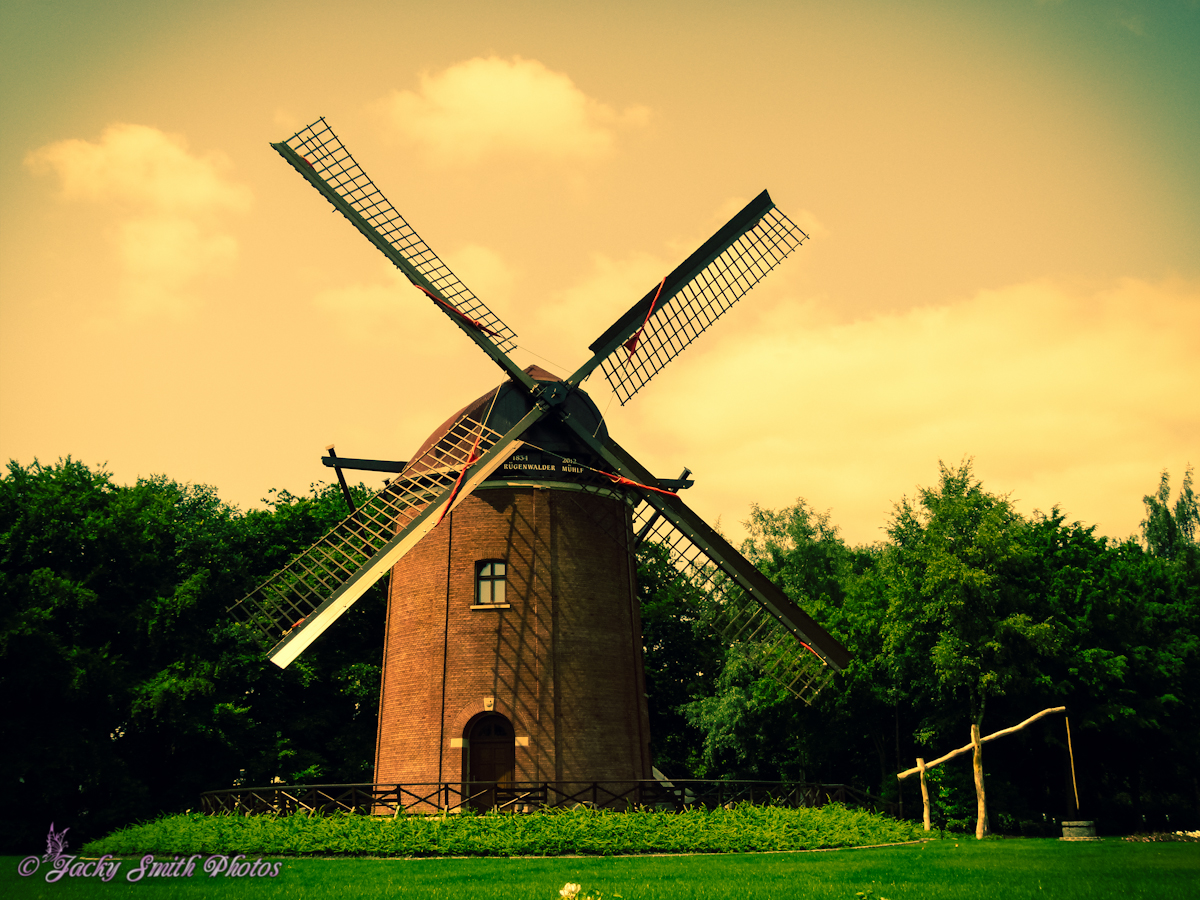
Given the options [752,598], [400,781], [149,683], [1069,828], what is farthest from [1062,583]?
[149,683]

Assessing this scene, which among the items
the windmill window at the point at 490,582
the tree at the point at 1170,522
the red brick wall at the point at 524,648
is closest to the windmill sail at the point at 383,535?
the red brick wall at the point at 524,648

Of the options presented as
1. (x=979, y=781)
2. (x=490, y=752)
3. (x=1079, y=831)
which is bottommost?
(x=1079, y=831)

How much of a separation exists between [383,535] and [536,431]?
15.4 feet

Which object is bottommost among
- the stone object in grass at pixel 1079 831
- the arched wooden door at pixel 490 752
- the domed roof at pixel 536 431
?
the stone object in grass at pixel 1079 831

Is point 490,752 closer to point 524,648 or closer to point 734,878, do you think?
point 524,648

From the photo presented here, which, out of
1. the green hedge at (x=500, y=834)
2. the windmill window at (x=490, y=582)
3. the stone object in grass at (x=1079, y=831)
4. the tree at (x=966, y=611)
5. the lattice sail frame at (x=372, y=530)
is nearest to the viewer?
the green hedge at (x=500, y=834)

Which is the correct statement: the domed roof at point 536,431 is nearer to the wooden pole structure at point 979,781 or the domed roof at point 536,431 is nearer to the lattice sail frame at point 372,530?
the lattice sail frame at point 372,530

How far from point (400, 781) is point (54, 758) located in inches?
385

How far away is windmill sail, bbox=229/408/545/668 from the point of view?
1797 centimetres

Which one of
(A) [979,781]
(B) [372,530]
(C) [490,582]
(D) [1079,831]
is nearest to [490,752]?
(C) [490,582]

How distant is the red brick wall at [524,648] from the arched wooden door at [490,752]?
0.43 metres

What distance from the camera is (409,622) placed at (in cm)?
2183

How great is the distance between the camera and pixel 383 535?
2227 cm

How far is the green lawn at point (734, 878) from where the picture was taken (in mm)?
10438
